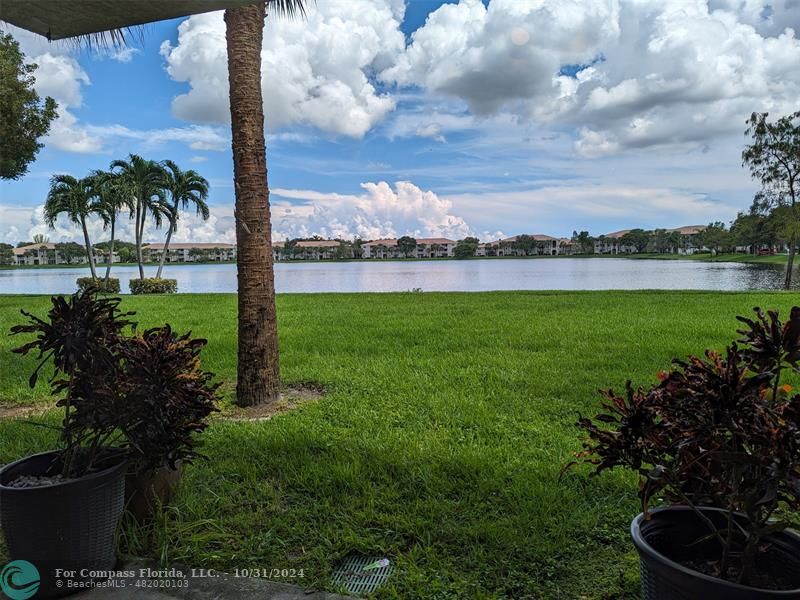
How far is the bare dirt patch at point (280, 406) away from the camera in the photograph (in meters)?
3.71

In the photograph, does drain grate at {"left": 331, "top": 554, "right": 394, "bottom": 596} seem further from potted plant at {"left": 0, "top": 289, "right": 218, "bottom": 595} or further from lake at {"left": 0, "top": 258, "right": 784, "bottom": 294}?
lake at {"left": 0, "top": 258, "right": 784, "bottom": 294}

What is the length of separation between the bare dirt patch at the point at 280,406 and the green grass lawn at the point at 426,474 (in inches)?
5.8

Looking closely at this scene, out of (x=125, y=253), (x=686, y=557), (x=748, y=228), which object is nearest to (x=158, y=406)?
(x=686, y=557)

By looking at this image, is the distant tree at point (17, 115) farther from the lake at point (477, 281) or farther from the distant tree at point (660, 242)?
the distant tree at point (660, 242)

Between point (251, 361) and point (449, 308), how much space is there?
609 centimetres

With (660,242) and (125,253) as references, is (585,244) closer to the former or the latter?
(660,242)

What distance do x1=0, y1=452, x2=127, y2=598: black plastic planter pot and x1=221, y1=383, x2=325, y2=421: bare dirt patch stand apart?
1848 millimetres

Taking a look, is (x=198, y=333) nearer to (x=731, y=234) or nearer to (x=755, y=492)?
(x=755, y=492)

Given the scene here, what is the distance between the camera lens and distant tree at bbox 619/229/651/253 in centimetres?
6316

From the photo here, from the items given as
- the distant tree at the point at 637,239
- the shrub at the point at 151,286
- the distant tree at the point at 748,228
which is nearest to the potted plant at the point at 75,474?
the shrub at the point at 151,286

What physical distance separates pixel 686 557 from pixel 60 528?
6.37 ft

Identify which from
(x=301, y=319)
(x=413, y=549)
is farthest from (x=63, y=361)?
(x=301, y=319)

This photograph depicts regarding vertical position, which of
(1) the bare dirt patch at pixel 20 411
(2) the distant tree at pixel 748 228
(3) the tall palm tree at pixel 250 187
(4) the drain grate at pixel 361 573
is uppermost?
(2) the distant tree at pixel 748 228

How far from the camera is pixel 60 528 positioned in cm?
169
